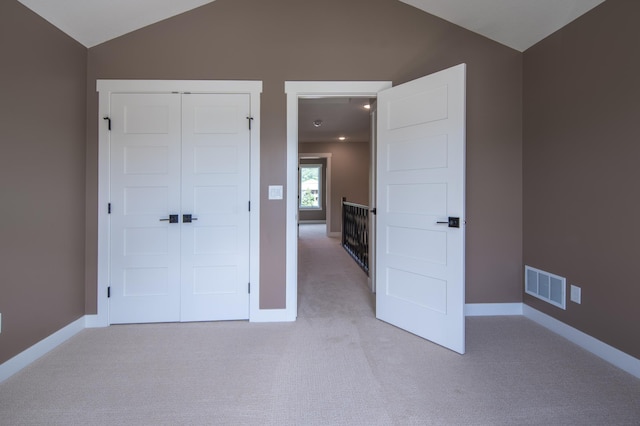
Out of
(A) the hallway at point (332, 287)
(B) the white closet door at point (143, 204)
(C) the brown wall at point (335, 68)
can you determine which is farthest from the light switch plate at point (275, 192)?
(A) the hallway at point (332, 287)

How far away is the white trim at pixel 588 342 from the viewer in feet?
6.38

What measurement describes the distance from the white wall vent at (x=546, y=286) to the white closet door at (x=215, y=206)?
8.88 ft

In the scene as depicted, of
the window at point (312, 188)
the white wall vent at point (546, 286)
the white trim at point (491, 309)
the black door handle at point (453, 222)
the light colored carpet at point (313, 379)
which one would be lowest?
the light colored carpet at point (313, 379)

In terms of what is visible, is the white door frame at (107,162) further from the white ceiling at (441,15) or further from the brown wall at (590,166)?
the brown wall at (590,166)

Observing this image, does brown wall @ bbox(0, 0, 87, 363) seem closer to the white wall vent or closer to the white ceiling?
the white ceiling

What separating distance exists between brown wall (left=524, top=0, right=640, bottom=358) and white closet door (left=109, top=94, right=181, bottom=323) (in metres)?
3.33

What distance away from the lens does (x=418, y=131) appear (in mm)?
2438

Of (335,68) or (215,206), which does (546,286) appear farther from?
(215,206)

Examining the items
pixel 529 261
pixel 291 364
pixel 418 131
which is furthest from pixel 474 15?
pixel 291 364

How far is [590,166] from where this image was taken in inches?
86.7

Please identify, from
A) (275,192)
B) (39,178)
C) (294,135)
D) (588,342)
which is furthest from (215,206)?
(588,342)

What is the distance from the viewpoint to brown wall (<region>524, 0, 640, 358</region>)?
6.39 ft

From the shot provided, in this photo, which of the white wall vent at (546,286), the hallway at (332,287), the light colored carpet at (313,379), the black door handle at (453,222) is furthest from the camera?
the hallway at (332,287)

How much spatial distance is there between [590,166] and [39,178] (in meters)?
4.13
